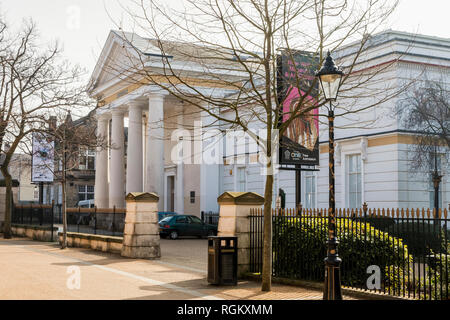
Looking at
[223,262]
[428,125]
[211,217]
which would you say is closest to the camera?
[223,262]

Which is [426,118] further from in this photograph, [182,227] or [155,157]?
[155,157]

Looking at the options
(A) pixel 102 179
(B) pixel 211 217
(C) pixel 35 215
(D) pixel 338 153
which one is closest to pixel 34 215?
(C) pixel 35 215

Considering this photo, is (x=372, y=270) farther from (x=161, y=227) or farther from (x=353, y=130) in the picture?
(x=161, y=227)

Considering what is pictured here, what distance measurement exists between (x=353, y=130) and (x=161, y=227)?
1185 centimetres

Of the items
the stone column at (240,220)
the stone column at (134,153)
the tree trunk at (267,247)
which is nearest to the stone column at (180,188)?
the stone column at (134,153)

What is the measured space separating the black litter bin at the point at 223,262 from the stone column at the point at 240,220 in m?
1.37

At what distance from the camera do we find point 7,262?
18078 mm

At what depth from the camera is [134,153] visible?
141 ft

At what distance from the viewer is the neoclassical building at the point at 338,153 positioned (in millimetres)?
25500

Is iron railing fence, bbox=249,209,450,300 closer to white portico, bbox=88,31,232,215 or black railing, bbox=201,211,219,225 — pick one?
black railing, bbox=201,211,219,225

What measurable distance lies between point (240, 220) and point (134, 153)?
2859 cm

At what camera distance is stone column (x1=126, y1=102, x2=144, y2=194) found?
4300cm
